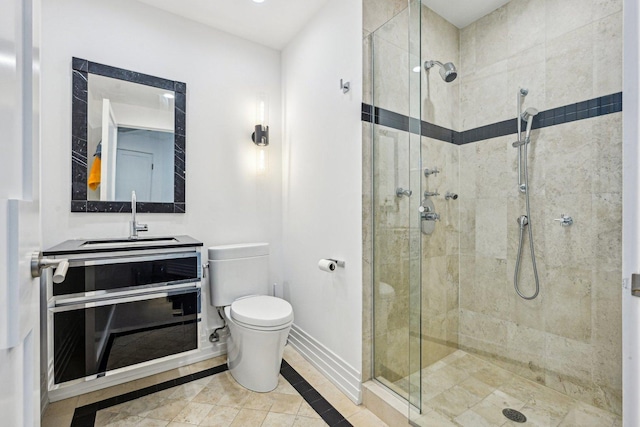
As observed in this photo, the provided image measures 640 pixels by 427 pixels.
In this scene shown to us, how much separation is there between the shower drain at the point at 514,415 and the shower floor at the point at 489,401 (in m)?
0.02

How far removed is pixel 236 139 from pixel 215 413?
6.12 feet

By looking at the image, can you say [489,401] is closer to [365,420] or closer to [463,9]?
[365,420]

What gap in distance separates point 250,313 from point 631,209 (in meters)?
1.76

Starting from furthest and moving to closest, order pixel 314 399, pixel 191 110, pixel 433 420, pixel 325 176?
pixel 191 110
pixel 325 176
pixel 314 399
pixel 433 420

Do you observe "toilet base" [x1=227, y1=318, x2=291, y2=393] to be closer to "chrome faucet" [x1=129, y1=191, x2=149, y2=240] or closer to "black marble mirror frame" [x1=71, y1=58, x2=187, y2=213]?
"chrome faucet" [x1=129, y1=191, x2=149, y2=240]

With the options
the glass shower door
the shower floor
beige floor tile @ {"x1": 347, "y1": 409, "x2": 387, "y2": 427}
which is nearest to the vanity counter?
the glass shower door

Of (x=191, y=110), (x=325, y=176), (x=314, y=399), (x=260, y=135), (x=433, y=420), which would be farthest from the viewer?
(x=260, y=135)

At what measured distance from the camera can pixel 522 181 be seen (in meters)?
1.97

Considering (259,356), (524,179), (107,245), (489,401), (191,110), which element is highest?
(191,110)

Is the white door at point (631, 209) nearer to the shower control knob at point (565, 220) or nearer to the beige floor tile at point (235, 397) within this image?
the shower control knob at point (565, 220)

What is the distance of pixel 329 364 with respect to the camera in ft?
6.69

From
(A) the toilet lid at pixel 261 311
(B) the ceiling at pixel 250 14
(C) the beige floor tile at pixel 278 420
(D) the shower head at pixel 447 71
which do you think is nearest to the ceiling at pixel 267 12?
(B) the ceiling at pixel 250 14

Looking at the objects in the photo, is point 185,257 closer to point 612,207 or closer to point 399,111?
point 399,111

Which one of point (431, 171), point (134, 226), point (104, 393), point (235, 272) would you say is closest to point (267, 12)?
point (431, 171)
